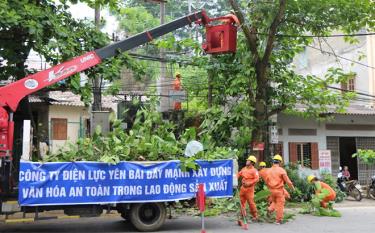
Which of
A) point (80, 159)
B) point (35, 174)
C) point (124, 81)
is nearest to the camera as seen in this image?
point (35, 174)

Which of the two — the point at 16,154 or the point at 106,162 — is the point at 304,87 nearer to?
the point at 106,162

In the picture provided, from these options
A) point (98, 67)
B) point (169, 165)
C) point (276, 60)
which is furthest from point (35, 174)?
point (276, 60)

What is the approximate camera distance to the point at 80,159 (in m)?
11.0

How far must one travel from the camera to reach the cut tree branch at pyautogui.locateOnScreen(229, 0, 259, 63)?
15.7 meters

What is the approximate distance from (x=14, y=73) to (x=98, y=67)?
2399mm

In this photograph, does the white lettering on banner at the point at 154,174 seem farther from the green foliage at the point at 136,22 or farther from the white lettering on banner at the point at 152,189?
the green foliage at the point at 136,22

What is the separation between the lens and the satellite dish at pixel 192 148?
11.5 m

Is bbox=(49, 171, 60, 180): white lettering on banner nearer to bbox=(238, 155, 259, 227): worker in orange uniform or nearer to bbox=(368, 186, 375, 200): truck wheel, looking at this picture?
bbox=(238, 155, 259, 227): worker in orange uniform

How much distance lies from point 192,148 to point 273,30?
6265 millimetres

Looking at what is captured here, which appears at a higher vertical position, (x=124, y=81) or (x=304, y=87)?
(x=124, y=81)

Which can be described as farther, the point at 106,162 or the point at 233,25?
the point at 233,25

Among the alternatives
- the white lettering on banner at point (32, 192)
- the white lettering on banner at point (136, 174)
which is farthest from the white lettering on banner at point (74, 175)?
the white lettering on banner at point (136, 174)

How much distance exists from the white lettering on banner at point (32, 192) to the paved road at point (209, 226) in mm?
1558

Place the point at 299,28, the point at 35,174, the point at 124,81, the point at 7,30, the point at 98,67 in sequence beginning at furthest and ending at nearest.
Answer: the point at 124,81 < the point at 299,28 < the point at 98,67 < the point at 7,30 < the point at 35,174
